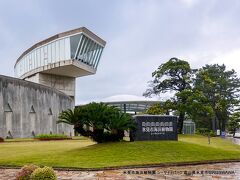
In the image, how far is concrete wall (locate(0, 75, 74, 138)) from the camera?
36.9 m

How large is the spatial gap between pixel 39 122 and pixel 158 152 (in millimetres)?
30041

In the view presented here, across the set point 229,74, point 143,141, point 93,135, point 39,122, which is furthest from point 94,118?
point 229,74

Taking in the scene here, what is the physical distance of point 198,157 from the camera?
610 inches

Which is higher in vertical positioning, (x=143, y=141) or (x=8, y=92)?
(x=8, y=92)

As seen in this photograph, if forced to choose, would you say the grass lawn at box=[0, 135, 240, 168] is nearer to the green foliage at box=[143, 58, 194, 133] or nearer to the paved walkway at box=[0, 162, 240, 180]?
the paved walkway at box=[0, 162, 240, 180]

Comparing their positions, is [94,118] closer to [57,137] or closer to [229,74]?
[57,137]

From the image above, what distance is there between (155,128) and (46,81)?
4037 centimetres

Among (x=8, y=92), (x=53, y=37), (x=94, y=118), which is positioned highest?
(x=53, y=37)

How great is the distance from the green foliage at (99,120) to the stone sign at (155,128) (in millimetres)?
656

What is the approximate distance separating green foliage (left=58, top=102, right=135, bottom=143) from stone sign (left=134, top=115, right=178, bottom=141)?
2.15 ft

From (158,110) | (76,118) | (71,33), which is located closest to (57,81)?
(71,33)

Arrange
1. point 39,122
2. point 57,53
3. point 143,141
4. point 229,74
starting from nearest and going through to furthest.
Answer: point 143,141 → point 39,122 → point 57,53 → point 229,74

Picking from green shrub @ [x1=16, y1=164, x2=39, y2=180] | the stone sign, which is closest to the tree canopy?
the stone sign

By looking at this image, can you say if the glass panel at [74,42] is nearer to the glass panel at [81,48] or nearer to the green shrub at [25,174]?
the glass panel at [81,48]
